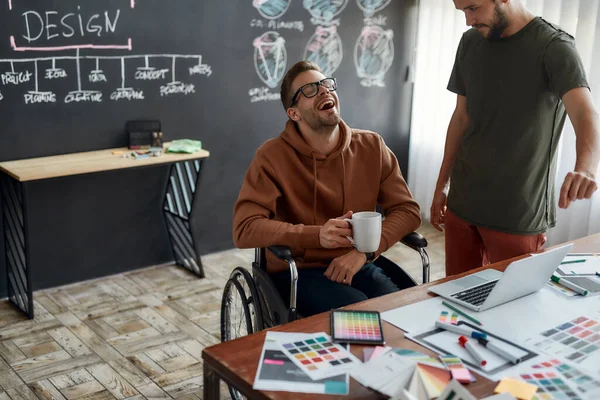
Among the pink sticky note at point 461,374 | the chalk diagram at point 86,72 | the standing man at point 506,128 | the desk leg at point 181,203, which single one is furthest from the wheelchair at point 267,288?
the chalk diagram at point 86,72

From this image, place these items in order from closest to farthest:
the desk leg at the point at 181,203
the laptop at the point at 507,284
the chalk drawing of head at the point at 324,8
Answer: the laptop at the point at 507,284 → the desk leg at the point at 181,203 → the chalk drawing of head at the point at 324,8

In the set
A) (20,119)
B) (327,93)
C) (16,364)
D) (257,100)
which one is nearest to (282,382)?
(327,93)

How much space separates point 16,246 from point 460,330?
2.49m

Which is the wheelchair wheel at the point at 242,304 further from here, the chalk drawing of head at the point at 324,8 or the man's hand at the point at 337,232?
the chalk drawing of head at the point at 324,8

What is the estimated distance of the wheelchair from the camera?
2178 mm

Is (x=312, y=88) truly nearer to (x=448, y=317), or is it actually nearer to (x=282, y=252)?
(x=282, y=252)

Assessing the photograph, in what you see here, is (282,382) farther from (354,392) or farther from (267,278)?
(267,278)

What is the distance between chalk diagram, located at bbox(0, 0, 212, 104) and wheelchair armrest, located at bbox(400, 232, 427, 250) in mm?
1899

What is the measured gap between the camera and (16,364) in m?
2.93

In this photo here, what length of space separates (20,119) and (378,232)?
Answer: 2.13 meters

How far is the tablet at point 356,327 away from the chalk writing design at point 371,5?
3134 mm

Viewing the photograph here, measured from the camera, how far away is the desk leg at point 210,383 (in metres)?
1.58

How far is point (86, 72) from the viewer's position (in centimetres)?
356

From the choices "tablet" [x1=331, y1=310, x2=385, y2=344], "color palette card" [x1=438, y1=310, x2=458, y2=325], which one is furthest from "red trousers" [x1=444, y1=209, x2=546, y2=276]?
"tablet" [x1=331, y1=310, x2=385, y2=344]
